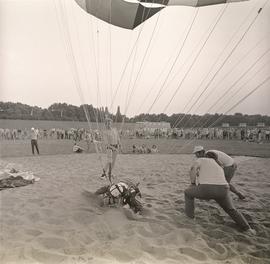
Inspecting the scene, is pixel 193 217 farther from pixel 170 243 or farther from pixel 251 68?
pixel 251 68

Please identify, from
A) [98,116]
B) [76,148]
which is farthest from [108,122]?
[76,148]

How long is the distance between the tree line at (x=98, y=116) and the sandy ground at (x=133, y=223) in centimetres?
34

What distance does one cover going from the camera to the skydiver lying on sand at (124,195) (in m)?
2.41

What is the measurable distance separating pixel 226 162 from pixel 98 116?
116cm

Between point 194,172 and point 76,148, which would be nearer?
point 194,172

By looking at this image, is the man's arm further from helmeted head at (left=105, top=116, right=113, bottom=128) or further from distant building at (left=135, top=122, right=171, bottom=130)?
helmeted head at (left=105, top=116, right=113, bottom=128)

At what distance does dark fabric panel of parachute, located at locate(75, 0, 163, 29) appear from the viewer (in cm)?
248

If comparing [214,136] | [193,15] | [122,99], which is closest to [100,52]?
[122,99]

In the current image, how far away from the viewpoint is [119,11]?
2.52m

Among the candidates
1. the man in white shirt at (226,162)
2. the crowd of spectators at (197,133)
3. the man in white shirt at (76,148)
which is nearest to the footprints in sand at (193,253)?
the man in white shirt at (226,162)

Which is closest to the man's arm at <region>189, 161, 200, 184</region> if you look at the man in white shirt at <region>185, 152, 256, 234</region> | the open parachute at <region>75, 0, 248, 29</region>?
the man in white shirt at <region>185, 152, 256, 234</region>

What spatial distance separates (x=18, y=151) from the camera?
10.1 ft

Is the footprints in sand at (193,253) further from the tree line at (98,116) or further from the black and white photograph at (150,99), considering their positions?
the tree line at (98,116)

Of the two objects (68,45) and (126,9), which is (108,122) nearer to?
(68,45)
